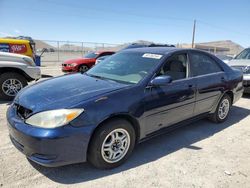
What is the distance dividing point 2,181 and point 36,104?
0.97 meters

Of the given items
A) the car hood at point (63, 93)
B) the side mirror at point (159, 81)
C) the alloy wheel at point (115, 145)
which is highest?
the side mirror at point (159, 81)

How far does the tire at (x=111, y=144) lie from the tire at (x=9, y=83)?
4.34m

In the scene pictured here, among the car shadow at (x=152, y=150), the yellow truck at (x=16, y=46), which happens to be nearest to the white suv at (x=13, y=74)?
the car shadow at (x=152, y=150)

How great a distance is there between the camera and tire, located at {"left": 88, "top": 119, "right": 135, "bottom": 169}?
9.38 feet

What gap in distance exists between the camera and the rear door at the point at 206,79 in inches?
167

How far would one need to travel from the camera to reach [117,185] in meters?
2.76

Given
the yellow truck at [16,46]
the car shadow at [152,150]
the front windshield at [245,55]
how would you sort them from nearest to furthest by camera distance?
1. the car shadow at [152,150]
2. the front windshield at [245,55]
3. the yellow truck at [16,46]

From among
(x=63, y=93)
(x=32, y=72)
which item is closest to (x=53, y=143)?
(x=63, y=93)

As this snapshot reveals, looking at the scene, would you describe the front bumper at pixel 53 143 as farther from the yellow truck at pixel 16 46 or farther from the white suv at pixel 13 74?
the yellow truck at pixel 16 46

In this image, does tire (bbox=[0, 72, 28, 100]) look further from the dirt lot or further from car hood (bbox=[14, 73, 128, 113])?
car hood (bbox=[14, 73, 128, 113])

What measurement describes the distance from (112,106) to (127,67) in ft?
3.74

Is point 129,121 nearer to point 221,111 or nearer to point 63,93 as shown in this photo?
point 63,93

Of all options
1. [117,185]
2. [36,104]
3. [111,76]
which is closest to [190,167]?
[117,185]

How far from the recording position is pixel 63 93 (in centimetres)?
305
